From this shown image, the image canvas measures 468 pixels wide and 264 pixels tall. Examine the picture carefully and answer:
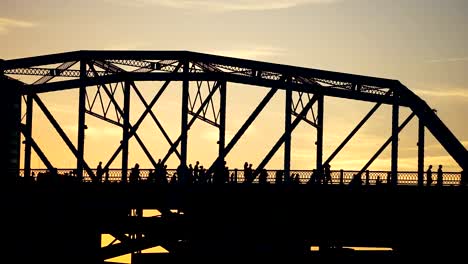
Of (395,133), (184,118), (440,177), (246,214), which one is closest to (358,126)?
(395,133)

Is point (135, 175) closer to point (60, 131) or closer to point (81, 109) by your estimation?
point (60, 131)

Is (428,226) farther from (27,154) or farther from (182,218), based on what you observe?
(27,154)

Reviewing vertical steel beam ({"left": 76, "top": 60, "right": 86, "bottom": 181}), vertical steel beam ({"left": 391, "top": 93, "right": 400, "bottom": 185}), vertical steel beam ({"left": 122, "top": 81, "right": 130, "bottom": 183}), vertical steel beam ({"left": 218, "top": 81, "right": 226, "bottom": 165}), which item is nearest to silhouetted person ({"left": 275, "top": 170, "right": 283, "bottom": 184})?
vertical steel beam ({"left": 218, "top": 81, "right": 226, "bottom": 165})

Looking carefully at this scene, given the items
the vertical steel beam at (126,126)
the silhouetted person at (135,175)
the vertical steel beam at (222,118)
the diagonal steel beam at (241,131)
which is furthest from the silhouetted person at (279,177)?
the vertical steel beam at (126,126)

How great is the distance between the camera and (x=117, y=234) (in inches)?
4456

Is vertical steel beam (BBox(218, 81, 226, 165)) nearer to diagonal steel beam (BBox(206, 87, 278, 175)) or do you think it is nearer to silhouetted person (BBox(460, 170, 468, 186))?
diagonal steel beam (BBox(206, 87, 278, 175))

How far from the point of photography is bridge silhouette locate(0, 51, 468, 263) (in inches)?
4222

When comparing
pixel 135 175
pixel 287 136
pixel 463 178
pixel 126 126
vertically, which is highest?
pixel 126 126

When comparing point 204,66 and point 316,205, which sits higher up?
point 204,66

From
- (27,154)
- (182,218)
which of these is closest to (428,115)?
(182,218)

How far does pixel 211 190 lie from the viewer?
107125 mm

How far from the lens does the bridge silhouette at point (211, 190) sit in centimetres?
10725

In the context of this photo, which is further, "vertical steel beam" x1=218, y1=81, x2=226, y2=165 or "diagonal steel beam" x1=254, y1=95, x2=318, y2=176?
"vertical steel beam" x1=218, y1=81, x2=226, y2=165

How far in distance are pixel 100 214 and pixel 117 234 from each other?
14.0 feet
